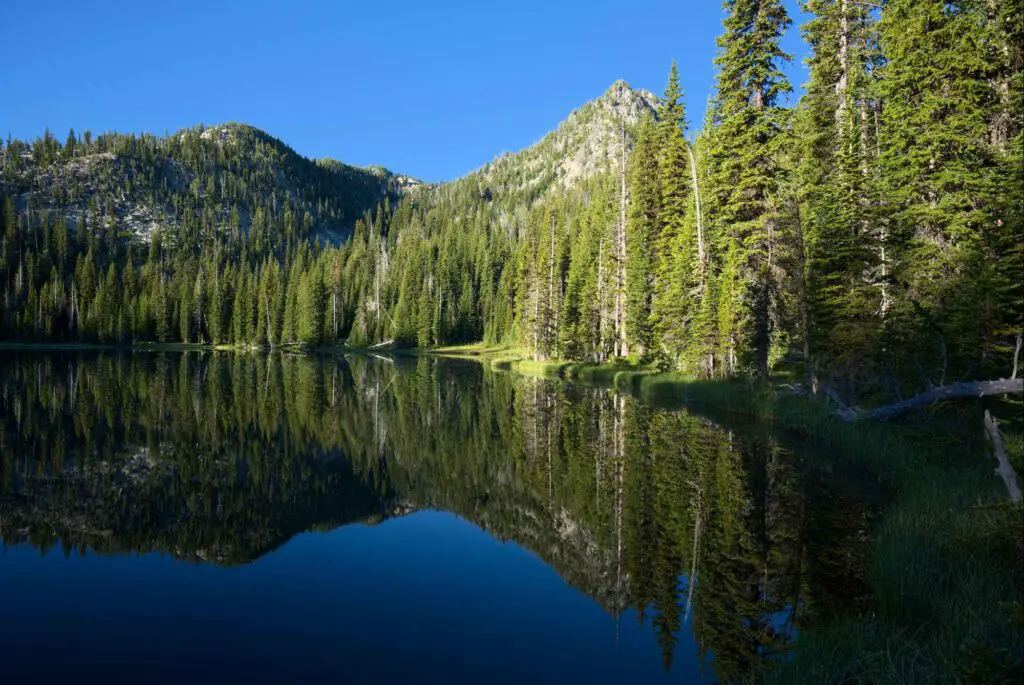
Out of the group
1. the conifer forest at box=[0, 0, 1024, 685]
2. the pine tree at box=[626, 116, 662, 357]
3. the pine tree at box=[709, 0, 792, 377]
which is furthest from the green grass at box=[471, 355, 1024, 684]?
the pine tree at box=[626, 116, 662, 357]

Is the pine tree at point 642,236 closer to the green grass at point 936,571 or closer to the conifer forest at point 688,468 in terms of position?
the conifer forest at point 688,468

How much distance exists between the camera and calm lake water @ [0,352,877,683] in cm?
823

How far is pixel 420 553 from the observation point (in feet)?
41.5

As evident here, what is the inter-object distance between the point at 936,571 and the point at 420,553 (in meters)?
8.65

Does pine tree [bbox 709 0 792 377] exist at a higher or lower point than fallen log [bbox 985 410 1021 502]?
higher

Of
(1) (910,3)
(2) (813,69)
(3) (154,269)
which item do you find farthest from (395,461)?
(3) (154,269)

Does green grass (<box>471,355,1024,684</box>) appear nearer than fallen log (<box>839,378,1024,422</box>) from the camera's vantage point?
Yes

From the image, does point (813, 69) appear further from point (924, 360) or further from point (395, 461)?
point (395, 461)

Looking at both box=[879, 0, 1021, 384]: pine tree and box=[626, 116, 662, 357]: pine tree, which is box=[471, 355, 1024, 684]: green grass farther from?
box=[626, 116, 662, 357]: pine tree

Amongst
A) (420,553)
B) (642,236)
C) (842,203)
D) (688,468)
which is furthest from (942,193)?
(642,236)

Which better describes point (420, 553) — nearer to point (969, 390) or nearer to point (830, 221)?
point (969, 390)

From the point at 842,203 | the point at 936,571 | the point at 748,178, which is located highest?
the point at 748,178

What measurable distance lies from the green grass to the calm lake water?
0.73m

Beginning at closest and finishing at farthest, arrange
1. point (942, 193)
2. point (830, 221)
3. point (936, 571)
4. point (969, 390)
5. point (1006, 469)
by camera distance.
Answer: point (1006, 469)
point (936, 571)
point (969, 390)
point (942, 193)
point (830, 221)
